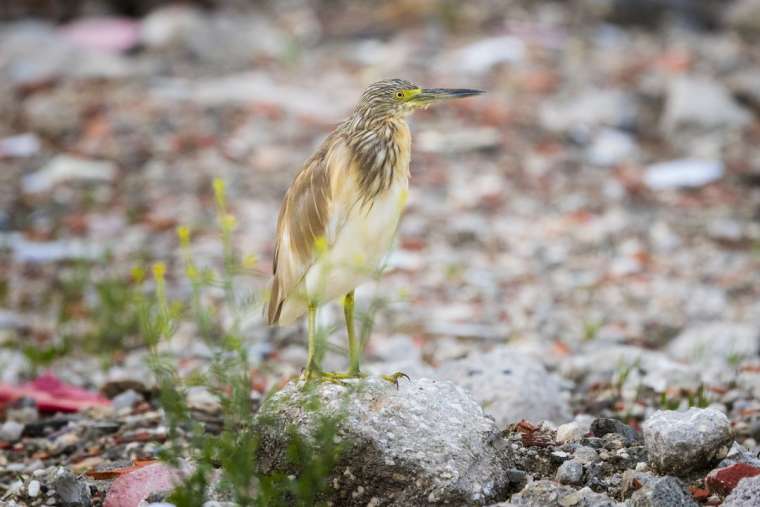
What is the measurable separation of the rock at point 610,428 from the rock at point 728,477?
433 millimetres

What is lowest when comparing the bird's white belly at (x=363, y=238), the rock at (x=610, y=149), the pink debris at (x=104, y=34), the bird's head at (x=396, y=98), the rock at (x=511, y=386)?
the rock at (x=610, y=149)

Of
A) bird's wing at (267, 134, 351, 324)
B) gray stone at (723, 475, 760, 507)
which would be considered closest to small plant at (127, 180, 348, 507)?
bird's wing at (267, 134, 351, 324)

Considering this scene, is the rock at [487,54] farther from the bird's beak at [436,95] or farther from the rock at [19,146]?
the bird's beak at [436,95]

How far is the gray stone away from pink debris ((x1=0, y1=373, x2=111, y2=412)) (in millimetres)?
2850

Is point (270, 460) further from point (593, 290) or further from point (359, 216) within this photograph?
point (593, 290)

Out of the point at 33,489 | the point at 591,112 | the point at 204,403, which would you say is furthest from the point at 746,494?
the point at 591,112

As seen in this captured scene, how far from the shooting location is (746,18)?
11234mm

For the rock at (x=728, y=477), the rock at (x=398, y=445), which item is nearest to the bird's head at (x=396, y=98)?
the rock at (x=398, y=445)

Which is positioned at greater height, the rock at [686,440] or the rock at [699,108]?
the rock at [686,440]

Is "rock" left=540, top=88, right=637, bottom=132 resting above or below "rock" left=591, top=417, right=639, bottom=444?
below

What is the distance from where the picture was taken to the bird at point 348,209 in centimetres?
377

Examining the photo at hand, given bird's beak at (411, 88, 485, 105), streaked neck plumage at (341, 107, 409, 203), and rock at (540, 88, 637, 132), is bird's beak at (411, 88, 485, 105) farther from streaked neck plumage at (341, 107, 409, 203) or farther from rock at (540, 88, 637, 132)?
rock at (540, 88, 637, 132)

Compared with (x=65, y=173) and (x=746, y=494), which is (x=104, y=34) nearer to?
(x=65, y=173)

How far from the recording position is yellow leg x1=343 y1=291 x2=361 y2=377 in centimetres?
373
